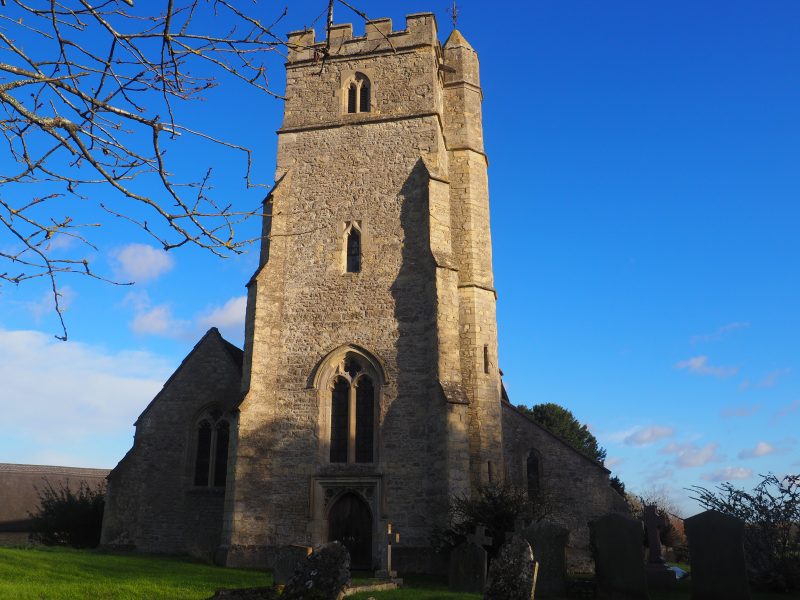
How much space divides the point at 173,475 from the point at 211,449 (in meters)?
1.19

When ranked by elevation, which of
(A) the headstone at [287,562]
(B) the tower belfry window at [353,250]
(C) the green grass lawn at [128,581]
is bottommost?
(C) the green grass lawn at [128,581]

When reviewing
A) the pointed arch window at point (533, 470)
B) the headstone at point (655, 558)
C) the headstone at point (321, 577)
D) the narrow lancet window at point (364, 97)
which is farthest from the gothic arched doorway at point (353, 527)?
the narrow lancet window at point (364, 97)

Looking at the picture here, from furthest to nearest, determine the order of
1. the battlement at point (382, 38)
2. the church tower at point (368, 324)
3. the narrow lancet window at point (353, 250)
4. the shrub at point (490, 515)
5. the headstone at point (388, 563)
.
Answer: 1. the battlement at point (382, 38)
2. the narrow lancet window at point (353, 250)
3. the church tower at point (368, 324)
4. the shrub at point (490, 515)
5. the headstone at point (388, 563)

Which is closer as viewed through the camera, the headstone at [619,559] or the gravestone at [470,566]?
the headstone at [619,559]

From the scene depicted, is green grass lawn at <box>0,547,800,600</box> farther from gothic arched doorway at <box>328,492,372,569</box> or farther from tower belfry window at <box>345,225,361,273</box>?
tower belfry window at <box>345,225,361,273</box>

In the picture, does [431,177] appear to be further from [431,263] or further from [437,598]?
[437,598]

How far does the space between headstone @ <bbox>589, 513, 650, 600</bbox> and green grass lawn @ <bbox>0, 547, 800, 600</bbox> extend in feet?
5.78

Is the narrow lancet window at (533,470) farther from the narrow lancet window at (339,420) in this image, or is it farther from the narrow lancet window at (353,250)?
the narrow lancet window at (353,250)

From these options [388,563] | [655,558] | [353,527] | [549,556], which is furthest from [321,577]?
[353,527]

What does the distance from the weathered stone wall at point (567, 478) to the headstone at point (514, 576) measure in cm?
1080

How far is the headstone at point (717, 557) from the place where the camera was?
9.56 metres

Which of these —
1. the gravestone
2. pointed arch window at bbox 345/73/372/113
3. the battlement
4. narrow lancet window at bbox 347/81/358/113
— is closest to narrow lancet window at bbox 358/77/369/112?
pointed arch window at bbox 345/73/372/113

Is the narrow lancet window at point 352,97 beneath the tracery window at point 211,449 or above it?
above

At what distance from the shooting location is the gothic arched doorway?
16.0 metres
